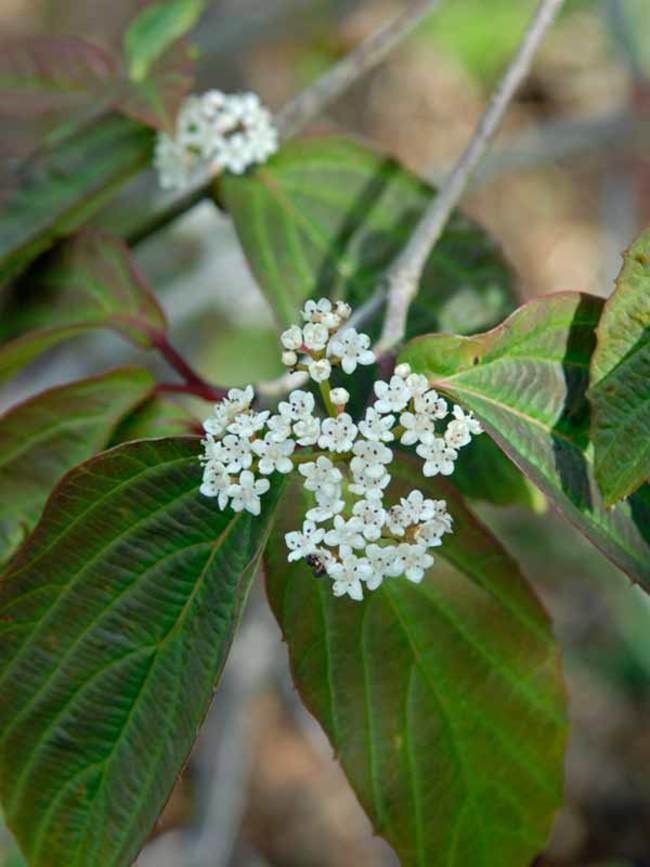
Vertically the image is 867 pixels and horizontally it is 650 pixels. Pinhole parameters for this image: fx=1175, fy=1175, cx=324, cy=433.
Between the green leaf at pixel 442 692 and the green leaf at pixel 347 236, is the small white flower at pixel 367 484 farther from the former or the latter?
the green leaf at pixel 347 236

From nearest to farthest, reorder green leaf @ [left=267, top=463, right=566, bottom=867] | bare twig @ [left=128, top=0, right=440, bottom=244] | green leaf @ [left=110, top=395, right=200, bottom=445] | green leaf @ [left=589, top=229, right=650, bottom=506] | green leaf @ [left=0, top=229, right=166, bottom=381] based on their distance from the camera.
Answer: green leaf @ [left=589, top=229, right=650, bottom=506] < green leaf @ [left=267, top=463, right=566, bottom=867] < green leaf @ [left=110, top=395, right=200, bottom=445] < green leaf @ [left=0, top=229, right=166, bottom=381] < bare twig @ [left=128, top=0, right=440, bottom=244]

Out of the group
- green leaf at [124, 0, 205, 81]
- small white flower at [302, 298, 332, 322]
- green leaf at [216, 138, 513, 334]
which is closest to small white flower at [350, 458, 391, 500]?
small white flower at [302, 298, 332, 322]

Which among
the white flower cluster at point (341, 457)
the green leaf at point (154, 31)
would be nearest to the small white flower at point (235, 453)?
the white flower cluster at point (341, 457)

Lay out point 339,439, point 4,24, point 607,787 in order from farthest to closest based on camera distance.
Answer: point 4,24 → point 607,787 → point 339,439

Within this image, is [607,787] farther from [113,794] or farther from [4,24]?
[4,24]

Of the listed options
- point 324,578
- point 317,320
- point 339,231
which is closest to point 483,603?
point 324,578

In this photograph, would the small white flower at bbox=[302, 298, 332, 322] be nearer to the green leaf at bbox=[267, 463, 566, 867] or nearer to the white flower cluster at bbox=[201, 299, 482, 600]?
the white flower cluster at bbox=[201, 299, 482, 600]
